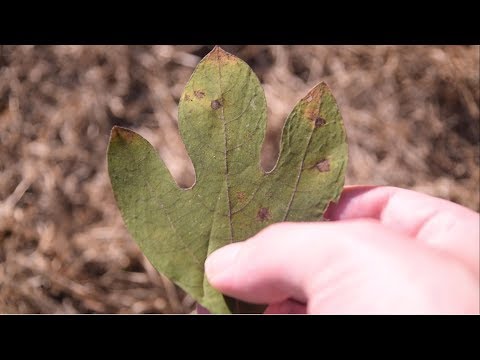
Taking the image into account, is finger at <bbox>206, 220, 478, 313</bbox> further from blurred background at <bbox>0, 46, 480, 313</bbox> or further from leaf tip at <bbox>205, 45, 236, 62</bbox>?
blurred background at <bbox>0, 46, 480, 313</bbox>

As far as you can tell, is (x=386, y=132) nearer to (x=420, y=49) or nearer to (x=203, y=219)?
(x=420, y=49)

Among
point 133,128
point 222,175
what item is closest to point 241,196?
point 222,175

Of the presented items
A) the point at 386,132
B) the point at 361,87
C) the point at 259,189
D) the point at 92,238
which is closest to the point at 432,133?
the point at 386,132

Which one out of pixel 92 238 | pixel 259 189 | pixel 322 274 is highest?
pixel 259 189

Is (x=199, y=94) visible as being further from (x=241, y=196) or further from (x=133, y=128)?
(x=133, y=128)

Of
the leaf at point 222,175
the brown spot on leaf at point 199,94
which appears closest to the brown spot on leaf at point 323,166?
the leaf at point 222,175
